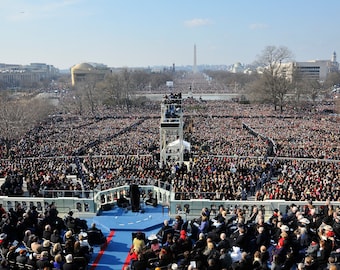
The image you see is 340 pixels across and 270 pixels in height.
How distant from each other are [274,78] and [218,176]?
178ft

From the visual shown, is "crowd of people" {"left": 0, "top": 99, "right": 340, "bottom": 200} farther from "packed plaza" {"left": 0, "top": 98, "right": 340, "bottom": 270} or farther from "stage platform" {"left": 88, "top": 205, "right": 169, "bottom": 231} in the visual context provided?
"stage platform" {"left": 88, "top": 205, "right": 169, "bottom": 231}

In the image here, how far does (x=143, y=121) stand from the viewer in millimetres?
55688

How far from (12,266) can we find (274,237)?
6.74 metres

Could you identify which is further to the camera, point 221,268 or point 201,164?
point 201,164

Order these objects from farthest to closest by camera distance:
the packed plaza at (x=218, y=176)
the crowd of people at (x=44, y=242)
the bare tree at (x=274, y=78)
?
the bare tree at (x=274, y=78) < the packed plaza at (x=218, y=176) < the crowd of people at (x=44, y=242)

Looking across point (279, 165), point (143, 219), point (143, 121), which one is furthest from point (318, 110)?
point (143, 219)

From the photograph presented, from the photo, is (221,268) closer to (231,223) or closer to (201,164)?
(231,223)

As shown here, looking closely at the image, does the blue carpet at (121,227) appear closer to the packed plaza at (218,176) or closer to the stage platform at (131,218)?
the stage platform at (131,218)

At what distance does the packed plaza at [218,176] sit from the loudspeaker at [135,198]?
7.89 ft

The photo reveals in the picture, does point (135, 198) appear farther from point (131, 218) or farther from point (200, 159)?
point (200, 159)

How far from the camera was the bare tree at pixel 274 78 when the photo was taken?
225 feet

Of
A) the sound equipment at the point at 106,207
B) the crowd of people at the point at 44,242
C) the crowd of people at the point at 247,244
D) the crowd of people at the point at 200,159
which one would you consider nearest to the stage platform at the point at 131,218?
the sound equipment at the point at 106,207

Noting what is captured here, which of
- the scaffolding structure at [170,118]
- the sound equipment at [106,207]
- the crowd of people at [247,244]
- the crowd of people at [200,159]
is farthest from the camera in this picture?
the scaffolding structure at [170,118]

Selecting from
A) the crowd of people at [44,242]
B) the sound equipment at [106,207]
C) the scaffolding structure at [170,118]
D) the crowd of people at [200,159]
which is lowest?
the crowd of people at [200,159]
